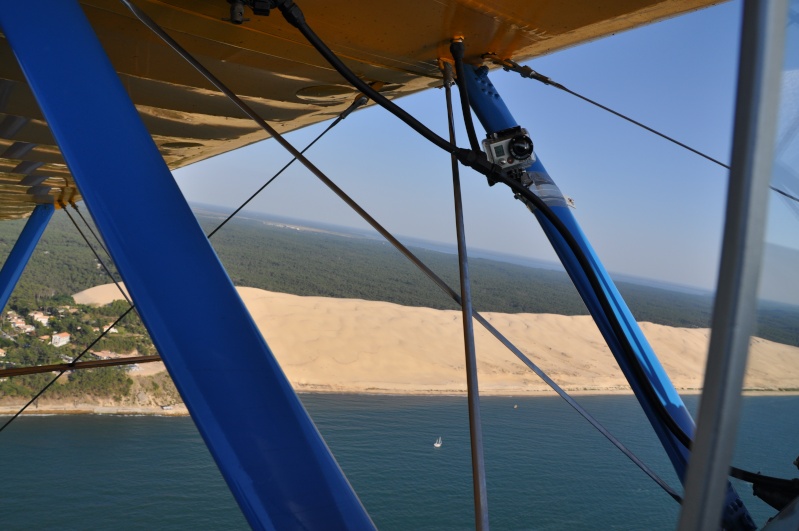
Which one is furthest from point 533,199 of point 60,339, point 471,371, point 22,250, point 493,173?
point 60,339

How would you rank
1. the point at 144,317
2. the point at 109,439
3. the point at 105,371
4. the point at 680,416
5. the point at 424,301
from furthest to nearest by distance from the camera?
the point at 424,301, the point at 105,371, the point at 109,439, the point at 680,416, the point at 144,317

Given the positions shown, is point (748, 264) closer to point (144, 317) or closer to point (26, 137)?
point (144, 317)

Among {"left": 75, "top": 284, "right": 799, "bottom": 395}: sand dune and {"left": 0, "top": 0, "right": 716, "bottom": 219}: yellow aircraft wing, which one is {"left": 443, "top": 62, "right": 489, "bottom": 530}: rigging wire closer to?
{"left": 0, "top": 0, "right": 716, "bottom": 219}: yellow aircraft wing

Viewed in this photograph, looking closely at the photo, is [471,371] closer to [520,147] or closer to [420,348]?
[520,147]

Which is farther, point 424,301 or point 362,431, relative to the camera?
point 424,301

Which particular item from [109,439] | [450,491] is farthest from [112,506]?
[450,491]
